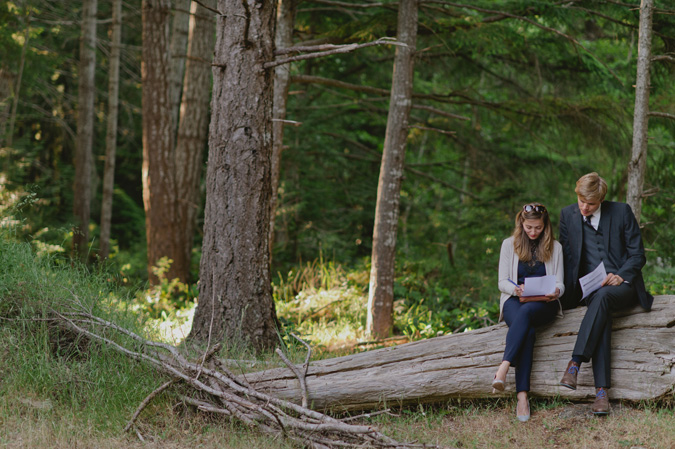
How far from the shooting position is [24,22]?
11688mm

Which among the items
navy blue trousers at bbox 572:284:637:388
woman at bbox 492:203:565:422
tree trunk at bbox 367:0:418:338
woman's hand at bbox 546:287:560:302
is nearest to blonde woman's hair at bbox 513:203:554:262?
woman at bbox 492:203:565:422

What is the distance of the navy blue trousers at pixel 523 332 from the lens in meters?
4.86

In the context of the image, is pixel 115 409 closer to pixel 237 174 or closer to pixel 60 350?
pixel 60 350

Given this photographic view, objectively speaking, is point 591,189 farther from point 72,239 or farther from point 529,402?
point 72,239

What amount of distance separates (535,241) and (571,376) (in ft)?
4.36

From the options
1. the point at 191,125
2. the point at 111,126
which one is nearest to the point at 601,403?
the point at 191,125

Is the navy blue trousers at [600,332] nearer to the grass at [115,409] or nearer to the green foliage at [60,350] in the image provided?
the grass at [115,409]

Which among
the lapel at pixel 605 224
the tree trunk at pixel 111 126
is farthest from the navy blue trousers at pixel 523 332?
the tree trunk at pixel 111 126

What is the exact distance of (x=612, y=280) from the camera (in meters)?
4.94

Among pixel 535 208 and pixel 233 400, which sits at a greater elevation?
pixel 535 208

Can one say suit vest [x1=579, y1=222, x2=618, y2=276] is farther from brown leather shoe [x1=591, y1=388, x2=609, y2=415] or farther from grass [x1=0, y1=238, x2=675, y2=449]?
grass [x1=0, y1=238, x2=675, y2=449]

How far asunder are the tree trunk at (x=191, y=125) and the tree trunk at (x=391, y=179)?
445 cm

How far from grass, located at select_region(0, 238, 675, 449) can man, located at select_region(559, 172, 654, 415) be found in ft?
1.37

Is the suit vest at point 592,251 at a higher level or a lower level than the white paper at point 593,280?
higher
